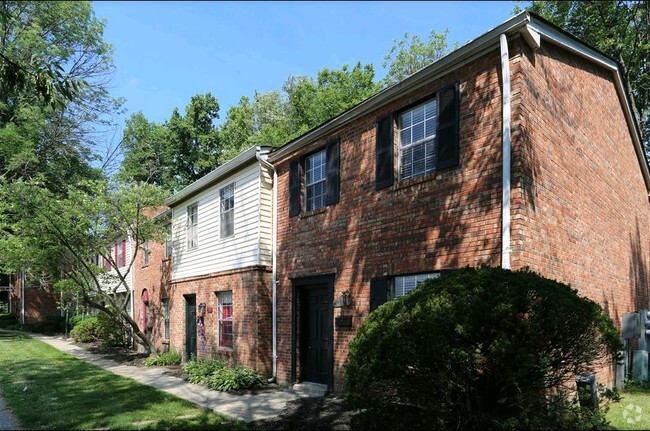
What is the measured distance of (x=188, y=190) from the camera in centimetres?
1606

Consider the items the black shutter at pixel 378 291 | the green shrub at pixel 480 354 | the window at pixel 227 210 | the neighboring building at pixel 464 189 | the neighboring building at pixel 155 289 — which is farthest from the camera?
the neighboring building at pixel 155 289

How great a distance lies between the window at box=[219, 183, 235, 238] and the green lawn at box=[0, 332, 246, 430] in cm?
452

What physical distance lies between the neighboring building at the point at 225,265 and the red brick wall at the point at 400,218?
2.16 ft

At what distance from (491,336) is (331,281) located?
5091 millimetres

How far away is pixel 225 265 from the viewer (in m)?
13.7

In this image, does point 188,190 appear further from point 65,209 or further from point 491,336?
point 491,336

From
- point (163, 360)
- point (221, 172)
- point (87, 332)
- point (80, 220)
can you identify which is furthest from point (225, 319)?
point (87, 332)

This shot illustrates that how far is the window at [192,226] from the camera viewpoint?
1589 cm

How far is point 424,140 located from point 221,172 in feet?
23.7

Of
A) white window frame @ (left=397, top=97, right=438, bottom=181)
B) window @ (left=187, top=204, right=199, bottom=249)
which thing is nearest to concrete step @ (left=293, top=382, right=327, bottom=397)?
white window frame @ (left=397, top=97, right=438, bottom=181)

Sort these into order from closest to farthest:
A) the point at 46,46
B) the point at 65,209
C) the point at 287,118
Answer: the point at 65,209, the point at 46,46, the point at 287,118

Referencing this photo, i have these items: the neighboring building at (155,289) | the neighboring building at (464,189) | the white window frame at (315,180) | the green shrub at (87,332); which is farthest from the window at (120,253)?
the white window frame at (315,180)

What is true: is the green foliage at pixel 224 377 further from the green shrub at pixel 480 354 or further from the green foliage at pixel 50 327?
the green foliage at pixel 50 327

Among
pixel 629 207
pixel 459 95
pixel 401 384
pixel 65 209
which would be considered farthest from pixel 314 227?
pixel 65 209
